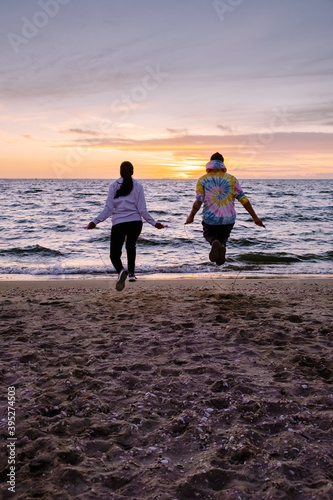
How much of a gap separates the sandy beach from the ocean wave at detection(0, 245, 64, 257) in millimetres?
7461

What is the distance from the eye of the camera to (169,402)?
11.8 ft

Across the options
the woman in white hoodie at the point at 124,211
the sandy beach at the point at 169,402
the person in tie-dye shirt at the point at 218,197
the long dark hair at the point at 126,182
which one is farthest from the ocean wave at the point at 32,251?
the person in tie-dye shirt at the point at 218,197

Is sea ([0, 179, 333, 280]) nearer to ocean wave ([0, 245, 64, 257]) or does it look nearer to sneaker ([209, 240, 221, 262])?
ocean wave ([0, 245, 64, 257])

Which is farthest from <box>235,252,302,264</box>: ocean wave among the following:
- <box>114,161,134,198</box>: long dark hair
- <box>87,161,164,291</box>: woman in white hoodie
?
<box>114,161,134,198</box>: long dark hair

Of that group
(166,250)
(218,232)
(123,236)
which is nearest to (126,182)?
(123,236)

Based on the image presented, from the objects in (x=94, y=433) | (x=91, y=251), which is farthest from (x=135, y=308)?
(x=91, y=251)

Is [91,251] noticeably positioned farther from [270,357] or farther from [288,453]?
[288,453]

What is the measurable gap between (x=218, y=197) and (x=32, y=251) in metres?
9.01

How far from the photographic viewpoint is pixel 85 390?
3795 millimetres

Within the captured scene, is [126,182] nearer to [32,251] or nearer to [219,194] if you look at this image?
[219,194]

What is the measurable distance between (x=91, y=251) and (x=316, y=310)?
9474 mm

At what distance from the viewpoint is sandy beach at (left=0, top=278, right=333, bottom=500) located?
269 cm

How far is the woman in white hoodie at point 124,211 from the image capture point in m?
6.63

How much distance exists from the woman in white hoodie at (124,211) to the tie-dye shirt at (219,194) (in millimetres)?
845
